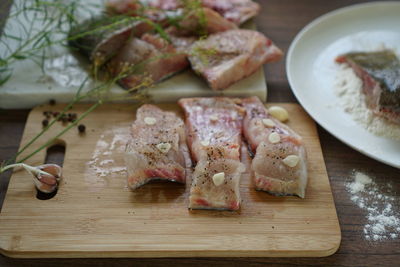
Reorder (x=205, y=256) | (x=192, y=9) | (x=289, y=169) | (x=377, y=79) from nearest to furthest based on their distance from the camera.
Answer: (x=205, y=256) → (x=289, y=169) → (x=377, y=79) → (x=192, y=9)

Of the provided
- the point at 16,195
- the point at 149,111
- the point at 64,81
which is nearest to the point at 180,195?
the point at 149,111

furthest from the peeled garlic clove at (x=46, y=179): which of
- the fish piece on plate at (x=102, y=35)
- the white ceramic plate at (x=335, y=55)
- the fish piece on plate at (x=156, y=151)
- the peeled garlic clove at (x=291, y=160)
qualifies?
the white ceramic plate at (x=335, y=55)

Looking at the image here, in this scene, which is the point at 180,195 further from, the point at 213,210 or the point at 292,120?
the point at 292,120

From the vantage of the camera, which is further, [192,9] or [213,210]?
[192,9]

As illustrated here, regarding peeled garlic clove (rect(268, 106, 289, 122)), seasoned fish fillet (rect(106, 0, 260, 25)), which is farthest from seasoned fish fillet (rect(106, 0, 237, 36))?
peeled garlic clove (rect(268, 106, 289, 122))

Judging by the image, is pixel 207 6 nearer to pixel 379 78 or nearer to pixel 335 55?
pixel 335 55

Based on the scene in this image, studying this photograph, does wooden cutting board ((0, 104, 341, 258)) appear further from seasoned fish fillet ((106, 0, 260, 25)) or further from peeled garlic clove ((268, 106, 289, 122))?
seasoned fish fillet ((106, 0, 260, 25))

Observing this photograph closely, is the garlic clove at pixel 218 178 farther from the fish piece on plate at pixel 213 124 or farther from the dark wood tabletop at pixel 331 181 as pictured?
the dark wood tabletop at pixel 331 181
